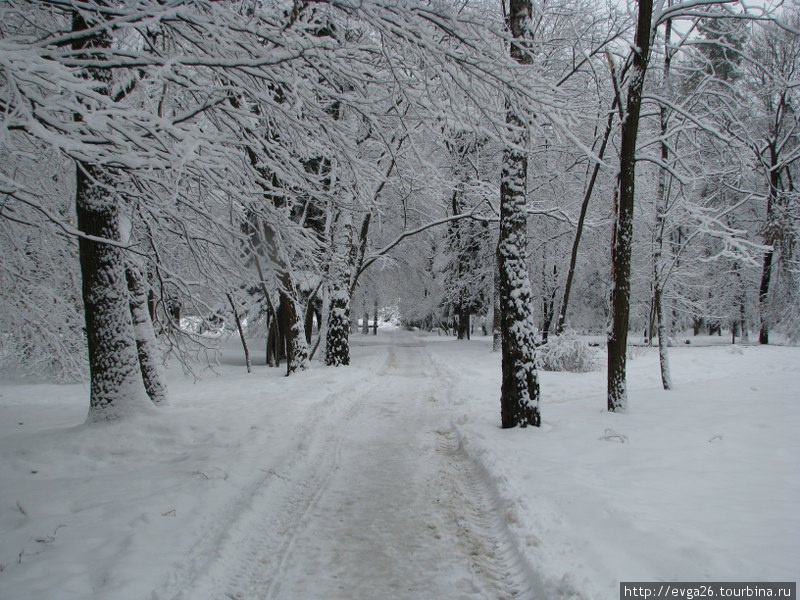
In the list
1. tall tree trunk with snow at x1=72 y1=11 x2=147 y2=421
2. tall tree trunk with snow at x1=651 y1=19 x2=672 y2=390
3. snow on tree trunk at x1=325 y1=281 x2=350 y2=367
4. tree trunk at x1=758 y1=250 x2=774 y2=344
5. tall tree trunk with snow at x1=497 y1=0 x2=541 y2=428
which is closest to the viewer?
tall tree trunk with snow at x1=72 y1=11 x2=147 y2=421

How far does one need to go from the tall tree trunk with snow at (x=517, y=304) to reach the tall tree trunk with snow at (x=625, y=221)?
173 cm

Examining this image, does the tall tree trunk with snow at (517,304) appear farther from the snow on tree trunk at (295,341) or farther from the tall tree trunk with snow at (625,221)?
the snow on tree trunk at (295,341)

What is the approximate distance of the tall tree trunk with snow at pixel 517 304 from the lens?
7.09m

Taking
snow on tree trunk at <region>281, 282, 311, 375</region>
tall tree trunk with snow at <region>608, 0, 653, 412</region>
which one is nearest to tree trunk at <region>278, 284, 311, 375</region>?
snow on tree trunk at <region>281, 282, 311, 375</region>

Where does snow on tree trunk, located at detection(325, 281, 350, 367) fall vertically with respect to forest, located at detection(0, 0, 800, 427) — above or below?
below

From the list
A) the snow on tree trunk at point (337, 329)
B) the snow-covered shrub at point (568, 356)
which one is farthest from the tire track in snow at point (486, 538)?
the snow-covered shrub at point (568, 356)

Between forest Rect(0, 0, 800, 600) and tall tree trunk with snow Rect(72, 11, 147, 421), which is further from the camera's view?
tall tree trunk with snow Rect(72, 11, 147, 421)

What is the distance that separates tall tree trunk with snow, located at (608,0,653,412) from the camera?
7.64m

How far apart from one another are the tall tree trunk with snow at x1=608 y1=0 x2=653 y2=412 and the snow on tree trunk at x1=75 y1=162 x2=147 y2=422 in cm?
786

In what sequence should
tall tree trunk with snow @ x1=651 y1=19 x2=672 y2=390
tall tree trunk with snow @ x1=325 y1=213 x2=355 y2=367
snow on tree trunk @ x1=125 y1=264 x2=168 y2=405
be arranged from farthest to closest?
tall tree trunk with snow @ x1=325 y1=213 x2=355 y2=367 → tall tree trunk with snow @ x1=651 y1=19 x2=672 y2=390 → snow on tree trunk @ x1=125 y1=264 x2=168 y2=405

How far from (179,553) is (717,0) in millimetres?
9427

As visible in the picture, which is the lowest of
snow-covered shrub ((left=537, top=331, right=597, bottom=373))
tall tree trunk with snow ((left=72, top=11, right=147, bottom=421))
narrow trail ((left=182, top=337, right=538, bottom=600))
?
narrow trail ((left=182, top=337, right=538, bottom=600))

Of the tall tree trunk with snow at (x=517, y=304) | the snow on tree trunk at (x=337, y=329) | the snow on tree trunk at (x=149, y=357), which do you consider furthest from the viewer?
the snow on tree trunk at (x=337, y=329)

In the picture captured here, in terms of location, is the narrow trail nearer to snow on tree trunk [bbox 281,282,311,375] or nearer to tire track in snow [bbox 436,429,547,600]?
tire track in snow [bbox 436,429,547,600]
